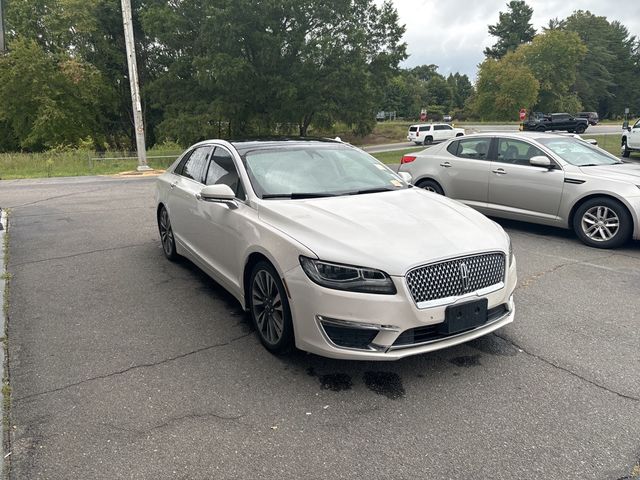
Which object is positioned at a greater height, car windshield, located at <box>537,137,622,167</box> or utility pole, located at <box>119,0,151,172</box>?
utility pole, located at <box>119,0,151,172</box>

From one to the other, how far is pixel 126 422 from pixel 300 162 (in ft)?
8.64

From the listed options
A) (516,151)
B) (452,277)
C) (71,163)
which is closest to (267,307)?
(452,277)

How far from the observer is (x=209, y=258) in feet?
15.7

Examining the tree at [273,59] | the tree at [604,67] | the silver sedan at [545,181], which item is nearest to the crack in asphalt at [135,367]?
the silver sedan at [545,181]

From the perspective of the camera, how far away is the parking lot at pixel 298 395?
2590 mm

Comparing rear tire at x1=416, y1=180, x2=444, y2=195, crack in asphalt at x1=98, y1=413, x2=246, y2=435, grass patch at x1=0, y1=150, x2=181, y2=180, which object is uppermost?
rear tire at x1=416, y1=180, x2=444, y2=195

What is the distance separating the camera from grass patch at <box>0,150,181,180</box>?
21750mm

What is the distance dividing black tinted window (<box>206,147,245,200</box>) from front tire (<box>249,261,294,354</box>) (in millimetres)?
786

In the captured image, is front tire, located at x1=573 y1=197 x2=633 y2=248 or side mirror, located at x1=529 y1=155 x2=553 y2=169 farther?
side mirror, located at x1=529 y1=155 x2=553 y2=169

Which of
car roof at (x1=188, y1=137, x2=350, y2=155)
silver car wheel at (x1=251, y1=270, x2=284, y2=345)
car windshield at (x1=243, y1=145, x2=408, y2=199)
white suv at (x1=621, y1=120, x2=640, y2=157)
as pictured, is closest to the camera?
A: silver car wheel at (x1=251, y1=270, x2=284, y2=345)

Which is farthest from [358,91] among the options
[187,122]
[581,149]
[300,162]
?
[300,162]

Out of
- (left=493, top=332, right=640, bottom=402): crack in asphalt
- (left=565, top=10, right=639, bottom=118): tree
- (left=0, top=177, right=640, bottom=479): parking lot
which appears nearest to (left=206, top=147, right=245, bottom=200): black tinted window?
(left=0, top=177, right=640, bottom=479): parking lot

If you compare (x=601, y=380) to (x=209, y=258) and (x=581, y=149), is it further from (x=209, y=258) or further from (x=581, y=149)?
(x=581, y=149)

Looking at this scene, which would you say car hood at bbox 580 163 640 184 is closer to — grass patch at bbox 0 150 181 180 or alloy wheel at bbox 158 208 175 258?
alloy wheel at bbox 158 208 175 258
